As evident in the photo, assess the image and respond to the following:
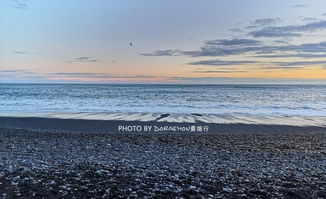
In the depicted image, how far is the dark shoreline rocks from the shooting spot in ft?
20.4

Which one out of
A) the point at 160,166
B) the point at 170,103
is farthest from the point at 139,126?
the point at 170,103

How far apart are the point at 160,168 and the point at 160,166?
227 mm

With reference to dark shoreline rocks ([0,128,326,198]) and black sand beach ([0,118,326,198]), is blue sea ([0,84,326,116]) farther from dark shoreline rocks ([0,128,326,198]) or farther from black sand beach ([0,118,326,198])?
dark shoreline rocks ([0,128,326,198])

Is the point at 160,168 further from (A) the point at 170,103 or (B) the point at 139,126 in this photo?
(A) the point at 170,103

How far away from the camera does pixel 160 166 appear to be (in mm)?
8141

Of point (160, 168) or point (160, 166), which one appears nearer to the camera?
point (160, 168)

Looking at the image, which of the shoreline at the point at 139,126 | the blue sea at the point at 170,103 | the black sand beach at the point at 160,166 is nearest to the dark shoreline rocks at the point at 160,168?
the black sand beach at the point at 160,166

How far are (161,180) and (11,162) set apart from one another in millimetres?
4334

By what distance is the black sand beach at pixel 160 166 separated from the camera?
625 cm

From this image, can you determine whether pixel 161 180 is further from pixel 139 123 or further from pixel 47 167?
pixel 139 123

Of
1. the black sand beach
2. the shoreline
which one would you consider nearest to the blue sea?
the shoreline

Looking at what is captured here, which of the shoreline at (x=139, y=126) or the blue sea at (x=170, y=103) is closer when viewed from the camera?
the shoreline at (x=139, y=126)

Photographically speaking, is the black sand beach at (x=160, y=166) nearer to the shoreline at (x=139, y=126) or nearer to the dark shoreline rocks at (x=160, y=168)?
the dark shoreline rocks at (x=160, y=168)

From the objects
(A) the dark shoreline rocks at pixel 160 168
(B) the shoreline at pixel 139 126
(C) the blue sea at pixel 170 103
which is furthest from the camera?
(C) the blue sea at pixel 170 103
